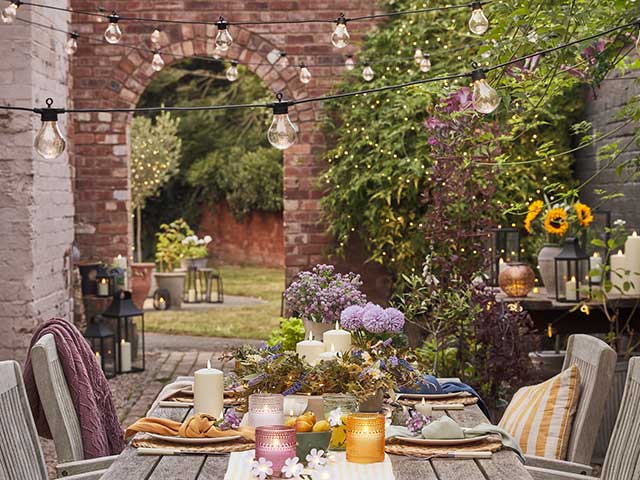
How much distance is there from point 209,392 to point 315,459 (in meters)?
0.75

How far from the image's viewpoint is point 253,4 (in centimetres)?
880

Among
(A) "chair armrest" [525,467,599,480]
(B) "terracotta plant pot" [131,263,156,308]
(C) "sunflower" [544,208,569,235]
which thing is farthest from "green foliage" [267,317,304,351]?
(B) "terracotta plant pot" [131,263,156,308]

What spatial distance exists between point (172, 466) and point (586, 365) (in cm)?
139

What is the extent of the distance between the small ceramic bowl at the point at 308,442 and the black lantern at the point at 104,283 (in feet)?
18.8

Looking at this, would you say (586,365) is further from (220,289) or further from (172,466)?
(220,289)

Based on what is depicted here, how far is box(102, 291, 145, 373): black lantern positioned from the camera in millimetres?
7695

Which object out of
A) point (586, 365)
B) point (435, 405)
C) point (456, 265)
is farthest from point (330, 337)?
point (456, 265)

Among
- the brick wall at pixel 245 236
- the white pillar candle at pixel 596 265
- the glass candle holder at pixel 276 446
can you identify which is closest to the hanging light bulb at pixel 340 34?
the white pillar candle at pixel 596 265

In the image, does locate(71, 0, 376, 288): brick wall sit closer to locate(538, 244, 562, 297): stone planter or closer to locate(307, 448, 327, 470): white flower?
locate(538, 244, 562, 297): stone planter

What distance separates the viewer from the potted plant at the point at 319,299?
371cm

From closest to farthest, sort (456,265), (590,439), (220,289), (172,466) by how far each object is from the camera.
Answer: (172,466) < (590,439) < (456,265) < (220,289)

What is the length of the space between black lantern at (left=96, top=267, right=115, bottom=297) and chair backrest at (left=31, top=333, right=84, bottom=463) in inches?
186

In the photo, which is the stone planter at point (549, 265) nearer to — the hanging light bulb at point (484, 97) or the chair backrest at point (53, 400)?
the hanging light bulb at point (484, 97)

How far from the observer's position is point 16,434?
2896 mm
